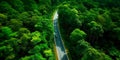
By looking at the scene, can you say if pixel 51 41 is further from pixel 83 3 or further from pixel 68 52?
pixel 83 3

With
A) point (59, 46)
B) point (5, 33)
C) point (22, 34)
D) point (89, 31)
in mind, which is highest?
point (5, 33)

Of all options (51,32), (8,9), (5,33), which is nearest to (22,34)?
(5,33)

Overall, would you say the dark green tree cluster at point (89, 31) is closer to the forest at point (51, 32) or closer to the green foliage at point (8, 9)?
the forest at point (51, 32)

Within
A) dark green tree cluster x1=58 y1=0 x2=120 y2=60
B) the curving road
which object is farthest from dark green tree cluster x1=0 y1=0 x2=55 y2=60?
dark green tree cluster x1=58 y1=0 x2=120 y2=60

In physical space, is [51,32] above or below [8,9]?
below

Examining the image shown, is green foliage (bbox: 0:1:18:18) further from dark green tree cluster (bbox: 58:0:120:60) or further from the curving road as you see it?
dark green tree cluster (bbox: 58:0:120:60)

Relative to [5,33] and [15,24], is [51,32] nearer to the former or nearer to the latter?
[15,24]

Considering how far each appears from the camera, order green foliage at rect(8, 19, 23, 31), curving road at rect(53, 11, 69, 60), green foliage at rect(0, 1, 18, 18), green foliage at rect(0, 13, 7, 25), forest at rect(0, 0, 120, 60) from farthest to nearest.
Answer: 1. green foliage at rect(0, 1, 18, 18)
2. green foliage at rect(0, 13, 7, 25)
3. green foliage at rect(8, 19, 23, 31)
4. curving road at rect(53, 11, 69, 60)
5. forest at rect(0, 0, 120, 60)
